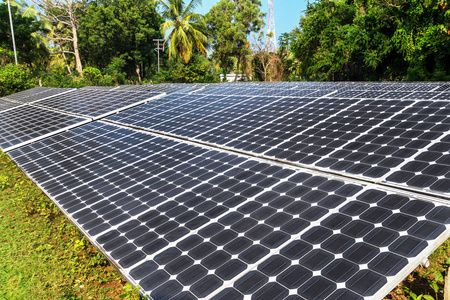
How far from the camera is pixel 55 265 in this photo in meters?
7.20

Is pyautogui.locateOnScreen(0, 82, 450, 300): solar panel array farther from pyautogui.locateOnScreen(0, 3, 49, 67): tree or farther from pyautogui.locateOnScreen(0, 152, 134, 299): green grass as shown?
pyautogui.locateOnScreen(0, 3, 49, 67): tree

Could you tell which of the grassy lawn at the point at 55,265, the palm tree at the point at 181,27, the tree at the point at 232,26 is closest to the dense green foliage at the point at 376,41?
the palm tree at the point at 181,27

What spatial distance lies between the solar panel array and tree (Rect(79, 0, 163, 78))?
194 feet

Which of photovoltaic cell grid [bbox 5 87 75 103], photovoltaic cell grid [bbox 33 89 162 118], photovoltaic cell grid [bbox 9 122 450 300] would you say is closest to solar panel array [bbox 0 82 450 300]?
photovoltaic cell grid [bbox 9 122 450 300]

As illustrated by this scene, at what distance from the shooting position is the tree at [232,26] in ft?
212

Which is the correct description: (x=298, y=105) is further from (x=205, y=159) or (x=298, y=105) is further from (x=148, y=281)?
(x=148, y=281)

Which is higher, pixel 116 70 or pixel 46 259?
pixel 116 70

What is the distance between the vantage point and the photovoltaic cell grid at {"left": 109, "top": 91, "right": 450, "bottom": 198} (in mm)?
4844

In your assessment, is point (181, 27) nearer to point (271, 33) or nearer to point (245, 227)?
point (271, 33)

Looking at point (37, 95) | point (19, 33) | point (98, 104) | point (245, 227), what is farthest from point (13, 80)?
point (245, 227)

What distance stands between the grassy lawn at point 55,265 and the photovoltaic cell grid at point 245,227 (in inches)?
41.7

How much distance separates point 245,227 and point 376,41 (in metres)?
35.9

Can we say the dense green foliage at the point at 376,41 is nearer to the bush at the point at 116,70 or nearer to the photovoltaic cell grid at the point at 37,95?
the bush at the point at 116,70

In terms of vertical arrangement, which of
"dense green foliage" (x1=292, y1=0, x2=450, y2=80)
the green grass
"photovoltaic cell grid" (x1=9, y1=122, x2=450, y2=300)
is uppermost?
"dense green foliage" (x1=292, y1=0, x2=450, y2=80)
